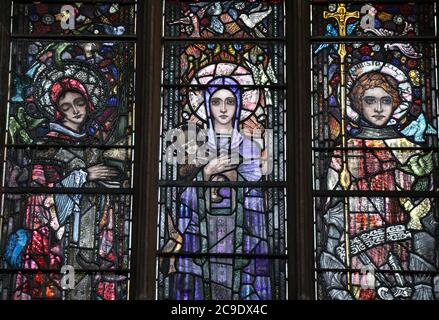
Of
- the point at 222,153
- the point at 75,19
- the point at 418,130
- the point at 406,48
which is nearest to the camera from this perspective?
the point at 222,153

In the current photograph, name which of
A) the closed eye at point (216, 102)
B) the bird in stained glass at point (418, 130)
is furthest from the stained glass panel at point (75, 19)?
the bird in stained glass at point (418, 130)

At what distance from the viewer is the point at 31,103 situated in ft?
39.5

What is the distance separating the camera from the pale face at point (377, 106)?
39.4 feet

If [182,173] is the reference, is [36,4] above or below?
above

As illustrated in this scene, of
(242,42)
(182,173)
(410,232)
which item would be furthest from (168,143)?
(410,232)

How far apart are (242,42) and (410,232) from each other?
2.21 meters

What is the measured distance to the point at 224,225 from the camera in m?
11.7

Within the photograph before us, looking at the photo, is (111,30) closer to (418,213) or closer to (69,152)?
(69,152)

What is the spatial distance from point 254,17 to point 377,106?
4.41 feet

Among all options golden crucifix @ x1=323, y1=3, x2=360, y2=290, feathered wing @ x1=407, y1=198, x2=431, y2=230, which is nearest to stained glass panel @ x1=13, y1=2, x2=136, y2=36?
golden crucifix @ x1=323, y1=3, x2=360, y2=290

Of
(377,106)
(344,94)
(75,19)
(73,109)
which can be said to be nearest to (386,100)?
(377,106)

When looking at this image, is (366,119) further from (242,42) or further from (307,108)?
(242,42)

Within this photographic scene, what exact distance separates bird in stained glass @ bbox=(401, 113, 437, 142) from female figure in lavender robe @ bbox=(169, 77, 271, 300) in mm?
1297

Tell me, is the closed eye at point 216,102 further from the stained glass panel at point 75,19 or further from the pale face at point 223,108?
the stained glass panel at point 75,19
